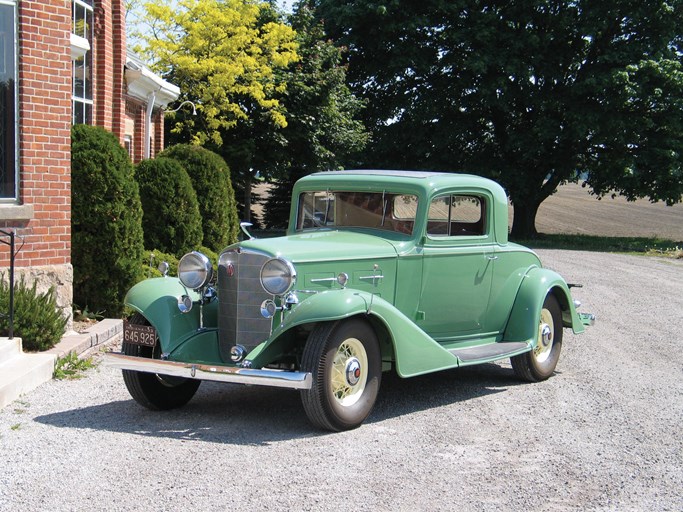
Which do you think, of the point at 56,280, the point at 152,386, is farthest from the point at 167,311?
the point at 56,280

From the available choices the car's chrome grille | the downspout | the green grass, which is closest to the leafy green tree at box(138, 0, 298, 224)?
the downspout

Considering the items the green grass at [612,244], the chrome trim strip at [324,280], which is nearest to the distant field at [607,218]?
the green grass at [612,244]

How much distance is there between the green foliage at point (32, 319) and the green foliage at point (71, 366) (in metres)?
0.27

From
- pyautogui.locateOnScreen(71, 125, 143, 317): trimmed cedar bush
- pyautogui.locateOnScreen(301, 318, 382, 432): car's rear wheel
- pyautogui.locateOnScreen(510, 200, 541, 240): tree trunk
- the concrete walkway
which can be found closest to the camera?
pyautogui.locateOnScreen(301, 318, 382, 432): car's rear wheel

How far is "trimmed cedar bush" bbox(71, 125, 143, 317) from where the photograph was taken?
996 centimetres

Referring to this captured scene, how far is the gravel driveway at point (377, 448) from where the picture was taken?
16.1 ft

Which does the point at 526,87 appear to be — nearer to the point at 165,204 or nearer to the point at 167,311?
the point at 165,204

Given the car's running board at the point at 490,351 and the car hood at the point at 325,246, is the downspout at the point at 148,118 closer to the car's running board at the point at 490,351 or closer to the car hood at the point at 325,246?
the car hood at the point at 325,246

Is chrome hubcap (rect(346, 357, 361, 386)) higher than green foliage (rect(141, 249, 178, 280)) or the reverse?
the reverse

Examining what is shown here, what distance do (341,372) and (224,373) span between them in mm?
827

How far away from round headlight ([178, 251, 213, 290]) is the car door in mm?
1768

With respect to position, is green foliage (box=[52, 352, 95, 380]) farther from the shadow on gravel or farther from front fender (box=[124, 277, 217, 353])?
front fender (box=[124, 277, 217, 353])

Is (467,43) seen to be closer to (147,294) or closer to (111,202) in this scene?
(111,202)

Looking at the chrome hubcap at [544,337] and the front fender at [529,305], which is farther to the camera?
the chrome hubcap at [544,337]
